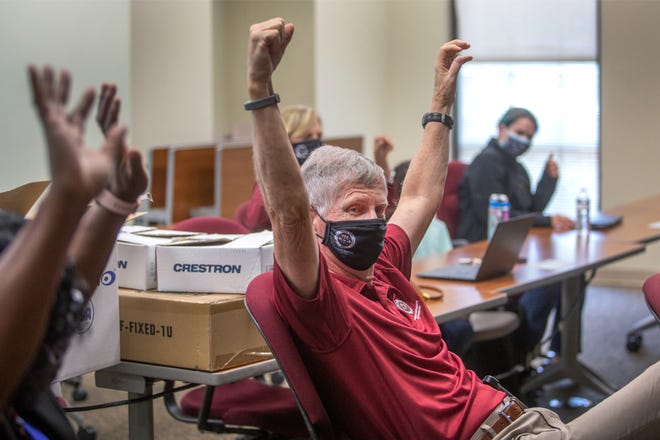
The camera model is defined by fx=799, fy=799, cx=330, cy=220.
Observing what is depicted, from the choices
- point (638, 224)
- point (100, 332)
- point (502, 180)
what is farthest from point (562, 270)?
point (100, 332)

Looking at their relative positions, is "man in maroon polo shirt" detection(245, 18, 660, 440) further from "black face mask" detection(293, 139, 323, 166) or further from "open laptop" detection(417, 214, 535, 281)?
"black face mask" detection(293, 139, 323, 166)

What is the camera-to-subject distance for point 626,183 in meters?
6.54

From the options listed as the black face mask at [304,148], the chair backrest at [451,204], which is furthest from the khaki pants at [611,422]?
the chair backrest at [451,204]

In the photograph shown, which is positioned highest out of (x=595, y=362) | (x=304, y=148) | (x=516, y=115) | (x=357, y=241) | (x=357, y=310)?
(x=516, y=115)

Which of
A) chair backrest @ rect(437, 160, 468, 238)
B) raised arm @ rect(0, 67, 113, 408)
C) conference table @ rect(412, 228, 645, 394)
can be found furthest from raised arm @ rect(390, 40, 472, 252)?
chair backrest @ rect(437, 160, 468, 238)

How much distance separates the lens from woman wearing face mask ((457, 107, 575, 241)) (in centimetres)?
427

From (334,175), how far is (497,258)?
1308 mm

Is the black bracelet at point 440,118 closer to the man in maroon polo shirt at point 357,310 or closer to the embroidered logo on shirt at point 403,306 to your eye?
the man in maroon polo shirt at point 357,310

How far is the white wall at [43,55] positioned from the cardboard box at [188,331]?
419 mm

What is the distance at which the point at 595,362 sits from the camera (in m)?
4.36

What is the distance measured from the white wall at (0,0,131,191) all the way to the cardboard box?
0.42m

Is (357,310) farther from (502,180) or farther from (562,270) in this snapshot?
(502,180)

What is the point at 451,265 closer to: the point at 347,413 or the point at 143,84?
the point at 347,413

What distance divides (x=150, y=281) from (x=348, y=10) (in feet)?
16.9
